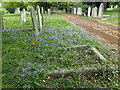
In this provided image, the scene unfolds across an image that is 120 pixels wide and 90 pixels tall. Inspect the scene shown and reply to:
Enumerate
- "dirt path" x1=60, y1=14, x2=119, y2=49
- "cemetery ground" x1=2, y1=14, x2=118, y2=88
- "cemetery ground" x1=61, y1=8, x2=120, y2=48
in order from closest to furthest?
"cemetery ground" x1=2, y1=14, x2=118, y2=88, "dirt path" x1=60, y1=14, x2=119, y2=49, "cemetery ground" x1=61, y1=8, x2=120, y2=48

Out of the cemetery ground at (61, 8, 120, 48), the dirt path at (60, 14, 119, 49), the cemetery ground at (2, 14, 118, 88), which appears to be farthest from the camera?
the cemetery ground at (61, 8, 120, 48)

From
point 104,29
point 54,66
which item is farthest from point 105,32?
point 54,66

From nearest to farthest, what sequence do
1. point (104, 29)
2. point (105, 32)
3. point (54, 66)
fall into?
point (54, 66)
point (105, 32)
point (104, 29)

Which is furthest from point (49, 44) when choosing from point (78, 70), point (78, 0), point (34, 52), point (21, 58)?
point (78, 0)

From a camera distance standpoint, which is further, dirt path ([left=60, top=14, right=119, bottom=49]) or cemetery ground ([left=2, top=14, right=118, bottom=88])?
dirt path ([left=60, top=14, right=119, bottom=49])

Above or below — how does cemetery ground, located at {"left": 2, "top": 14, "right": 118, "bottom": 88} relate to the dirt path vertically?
below

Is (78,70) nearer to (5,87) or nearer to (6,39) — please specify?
(5,87)

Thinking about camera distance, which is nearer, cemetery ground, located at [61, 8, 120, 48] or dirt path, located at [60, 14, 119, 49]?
dirt path, located at [60, 14, 119, 49]

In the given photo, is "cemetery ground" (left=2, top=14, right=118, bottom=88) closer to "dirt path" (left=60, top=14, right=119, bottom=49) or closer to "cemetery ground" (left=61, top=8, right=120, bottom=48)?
"dirt path" (left=60, top=14, right=119, bottom=49)

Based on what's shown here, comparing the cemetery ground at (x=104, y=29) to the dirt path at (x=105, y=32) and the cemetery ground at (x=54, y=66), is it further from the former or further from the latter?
the cemetery ground at (x=54, y=66)

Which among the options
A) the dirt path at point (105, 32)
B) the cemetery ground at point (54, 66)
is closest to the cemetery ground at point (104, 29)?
the dirt path at point (105, 32)

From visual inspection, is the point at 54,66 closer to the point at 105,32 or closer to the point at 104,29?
the point at 105,32

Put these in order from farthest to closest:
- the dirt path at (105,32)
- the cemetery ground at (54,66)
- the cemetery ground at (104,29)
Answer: the cemetery ground at (104,29), the dirt path at (105,32), the cemetery ground at (54,66)

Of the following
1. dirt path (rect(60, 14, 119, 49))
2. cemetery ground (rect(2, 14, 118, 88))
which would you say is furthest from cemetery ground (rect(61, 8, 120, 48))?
cemetery ground (rect(2, 14, 118, 88))
